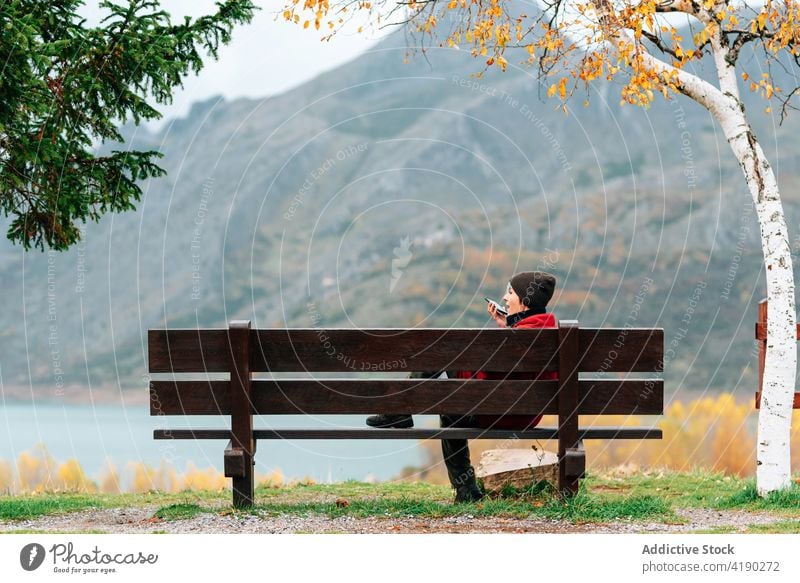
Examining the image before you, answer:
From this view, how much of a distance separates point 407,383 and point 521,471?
46.7 inches

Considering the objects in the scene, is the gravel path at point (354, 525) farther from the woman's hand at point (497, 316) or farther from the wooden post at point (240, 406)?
the woman's hand at point (497, 316)

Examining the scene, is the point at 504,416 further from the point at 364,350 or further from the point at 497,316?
the point at 364,350

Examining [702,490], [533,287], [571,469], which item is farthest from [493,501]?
[702,490]

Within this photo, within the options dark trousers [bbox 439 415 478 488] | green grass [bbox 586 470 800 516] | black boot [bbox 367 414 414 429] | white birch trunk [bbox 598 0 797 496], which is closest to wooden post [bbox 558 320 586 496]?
dark trousers [bbox 439 415 478 488]

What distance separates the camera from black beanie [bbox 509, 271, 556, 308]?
6863mm

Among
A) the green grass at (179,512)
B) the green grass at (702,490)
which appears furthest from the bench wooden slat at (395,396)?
the green grass at (702,490)

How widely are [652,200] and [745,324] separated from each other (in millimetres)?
9482

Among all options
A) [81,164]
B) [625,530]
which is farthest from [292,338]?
[81,164]

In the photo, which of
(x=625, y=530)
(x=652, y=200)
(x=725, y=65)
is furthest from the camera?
(x=652, y=200)

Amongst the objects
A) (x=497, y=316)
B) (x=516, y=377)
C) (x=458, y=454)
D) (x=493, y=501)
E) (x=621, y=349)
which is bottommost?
(x=493, y=501)

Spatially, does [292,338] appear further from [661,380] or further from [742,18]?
[742,18]

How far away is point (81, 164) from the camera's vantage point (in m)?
8.84

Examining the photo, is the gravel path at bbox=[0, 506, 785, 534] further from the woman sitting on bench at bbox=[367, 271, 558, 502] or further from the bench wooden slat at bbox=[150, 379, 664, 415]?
the bench wooden slat at bbox=[150, 379, 664, 415]

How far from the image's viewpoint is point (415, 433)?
6770mm
